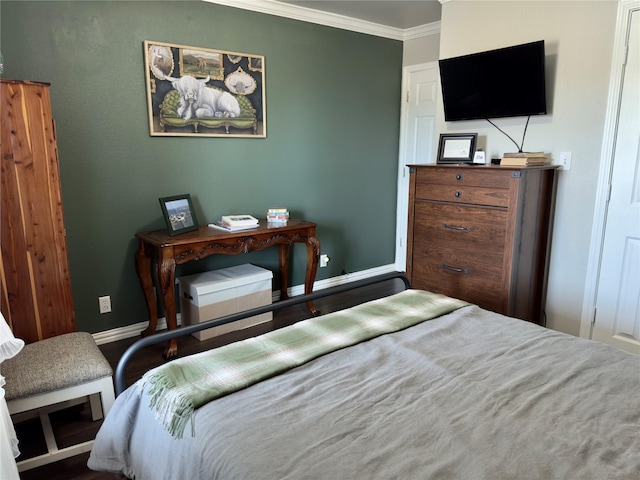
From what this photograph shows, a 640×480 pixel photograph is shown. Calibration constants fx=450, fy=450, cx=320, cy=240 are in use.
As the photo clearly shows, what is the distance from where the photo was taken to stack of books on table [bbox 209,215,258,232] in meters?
3.14

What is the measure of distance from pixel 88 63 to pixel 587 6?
297cm

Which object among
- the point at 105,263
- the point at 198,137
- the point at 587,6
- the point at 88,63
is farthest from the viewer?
the point at 198,137

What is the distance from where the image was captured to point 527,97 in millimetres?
2791

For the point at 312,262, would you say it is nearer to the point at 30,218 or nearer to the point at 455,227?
the point at 455,227

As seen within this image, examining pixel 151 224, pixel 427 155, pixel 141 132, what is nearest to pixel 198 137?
pixel 141 132

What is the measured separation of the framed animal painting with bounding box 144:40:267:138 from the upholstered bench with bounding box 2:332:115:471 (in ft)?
5.31

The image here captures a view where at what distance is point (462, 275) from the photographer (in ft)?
9.59

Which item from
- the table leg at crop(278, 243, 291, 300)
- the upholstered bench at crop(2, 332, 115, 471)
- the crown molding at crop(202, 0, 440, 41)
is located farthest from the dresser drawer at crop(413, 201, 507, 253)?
the upholstered bench at crop(2, 332, 115, 471)

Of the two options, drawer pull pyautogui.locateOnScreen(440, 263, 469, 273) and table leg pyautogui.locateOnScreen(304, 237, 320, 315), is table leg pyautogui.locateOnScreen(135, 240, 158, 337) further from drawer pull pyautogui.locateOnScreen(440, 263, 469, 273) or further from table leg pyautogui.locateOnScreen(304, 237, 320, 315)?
drawer pull pyautogui.locateOnScreen(440, 263, 469, 273)

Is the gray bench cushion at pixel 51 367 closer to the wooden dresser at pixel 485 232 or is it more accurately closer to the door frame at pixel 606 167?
the wooden dresser at pixel 485 232

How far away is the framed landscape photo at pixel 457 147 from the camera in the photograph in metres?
3.01

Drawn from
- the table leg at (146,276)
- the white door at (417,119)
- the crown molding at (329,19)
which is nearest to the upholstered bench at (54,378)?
the table leg at (146,276)

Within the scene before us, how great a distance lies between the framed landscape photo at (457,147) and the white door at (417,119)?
97cm

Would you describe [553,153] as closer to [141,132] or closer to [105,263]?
[141,132]
